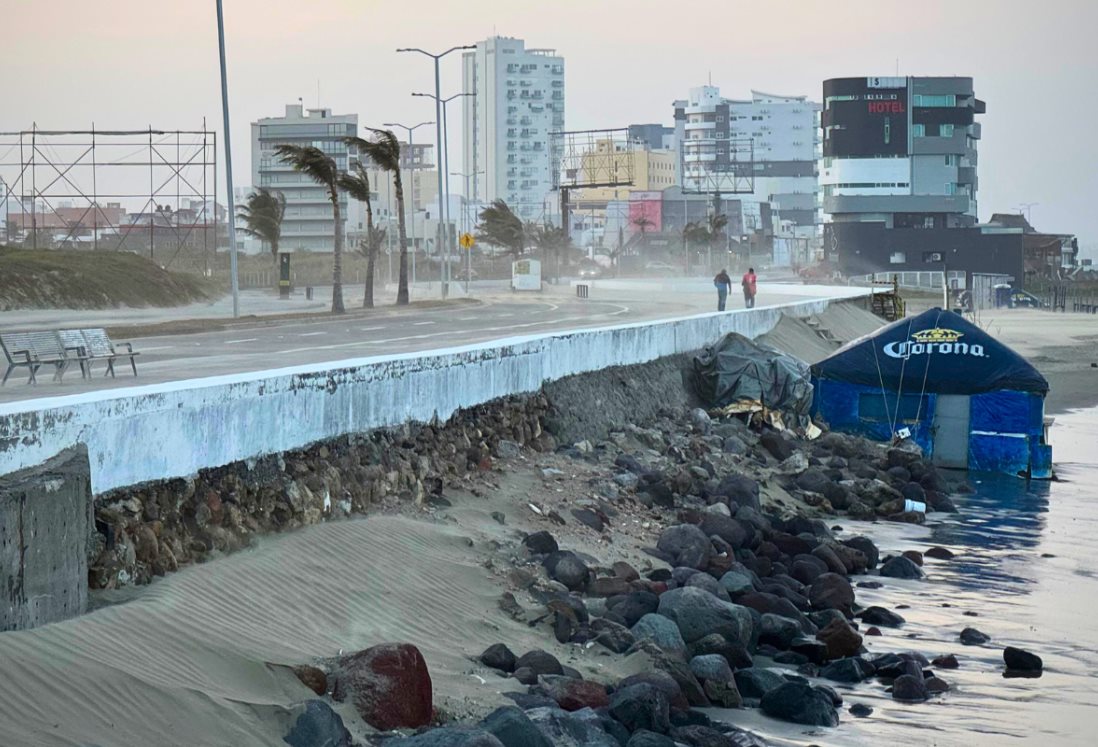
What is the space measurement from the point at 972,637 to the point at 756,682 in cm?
340

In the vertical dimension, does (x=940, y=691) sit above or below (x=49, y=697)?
below

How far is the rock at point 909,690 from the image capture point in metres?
12.1

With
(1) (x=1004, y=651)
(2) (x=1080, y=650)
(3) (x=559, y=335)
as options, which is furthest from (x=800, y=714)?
(3) (x=559, y=335)

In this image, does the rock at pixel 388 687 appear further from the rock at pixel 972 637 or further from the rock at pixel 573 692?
the rock at pixel 972 637

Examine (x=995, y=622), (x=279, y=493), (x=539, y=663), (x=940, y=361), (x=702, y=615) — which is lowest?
(x=995, y=622)

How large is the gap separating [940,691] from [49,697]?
732cm

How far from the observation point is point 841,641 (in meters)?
12.9

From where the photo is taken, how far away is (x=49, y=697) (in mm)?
7812

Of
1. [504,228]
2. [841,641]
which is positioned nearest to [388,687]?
[841,641]

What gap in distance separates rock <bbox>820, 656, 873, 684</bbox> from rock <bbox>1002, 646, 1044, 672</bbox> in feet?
4.69

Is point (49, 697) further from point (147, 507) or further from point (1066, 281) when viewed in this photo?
point (1066, 281)

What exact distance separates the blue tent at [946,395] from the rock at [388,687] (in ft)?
65.7

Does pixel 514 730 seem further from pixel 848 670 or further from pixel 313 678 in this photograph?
pixel 848 670

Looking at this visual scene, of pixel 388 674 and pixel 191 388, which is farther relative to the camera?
pixel 191 388
